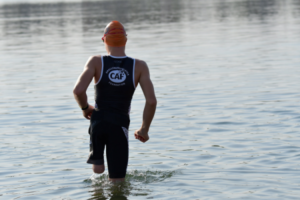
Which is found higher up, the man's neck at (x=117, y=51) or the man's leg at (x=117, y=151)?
the man's neck at (x=117, y=51)

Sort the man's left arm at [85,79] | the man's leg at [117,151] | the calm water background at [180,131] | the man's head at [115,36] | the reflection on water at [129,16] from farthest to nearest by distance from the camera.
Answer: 1. the reflection on water at [129,16]
2. the calm water background at [180,131]
3. the man's leg at [117,151]
4. the man's head at [115,36]
5. the man's left arm at [85,79]

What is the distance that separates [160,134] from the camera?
35.7 ft

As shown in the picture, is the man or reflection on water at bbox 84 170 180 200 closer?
the man

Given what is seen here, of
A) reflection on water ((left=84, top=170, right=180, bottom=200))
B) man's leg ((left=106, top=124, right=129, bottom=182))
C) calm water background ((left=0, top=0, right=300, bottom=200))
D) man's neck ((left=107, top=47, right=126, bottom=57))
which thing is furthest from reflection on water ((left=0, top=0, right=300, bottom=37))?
man's neck ((left=107, top=47, right=126, bottom=57))

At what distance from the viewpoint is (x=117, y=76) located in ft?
22.1

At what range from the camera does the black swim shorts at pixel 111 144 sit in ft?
22.7

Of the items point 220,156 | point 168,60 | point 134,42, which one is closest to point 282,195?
point 220,156

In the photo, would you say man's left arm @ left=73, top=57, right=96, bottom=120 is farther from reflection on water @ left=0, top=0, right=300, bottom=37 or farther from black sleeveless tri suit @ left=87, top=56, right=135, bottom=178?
reflection on water @ left=0, top=0, right=300, bottom=37

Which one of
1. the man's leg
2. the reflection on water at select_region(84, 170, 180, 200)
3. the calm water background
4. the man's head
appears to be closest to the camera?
the man's head

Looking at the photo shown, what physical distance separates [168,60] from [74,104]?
793 cm

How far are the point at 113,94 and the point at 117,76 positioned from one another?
23cm

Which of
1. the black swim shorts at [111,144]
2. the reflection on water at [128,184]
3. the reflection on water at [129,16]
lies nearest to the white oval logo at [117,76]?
the black swim shorts at [111,144]

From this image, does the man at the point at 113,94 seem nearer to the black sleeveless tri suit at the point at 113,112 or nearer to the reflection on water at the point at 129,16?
the black sleeveless tri suit at the point at 113,112

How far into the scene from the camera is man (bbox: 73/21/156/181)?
6.74 m
